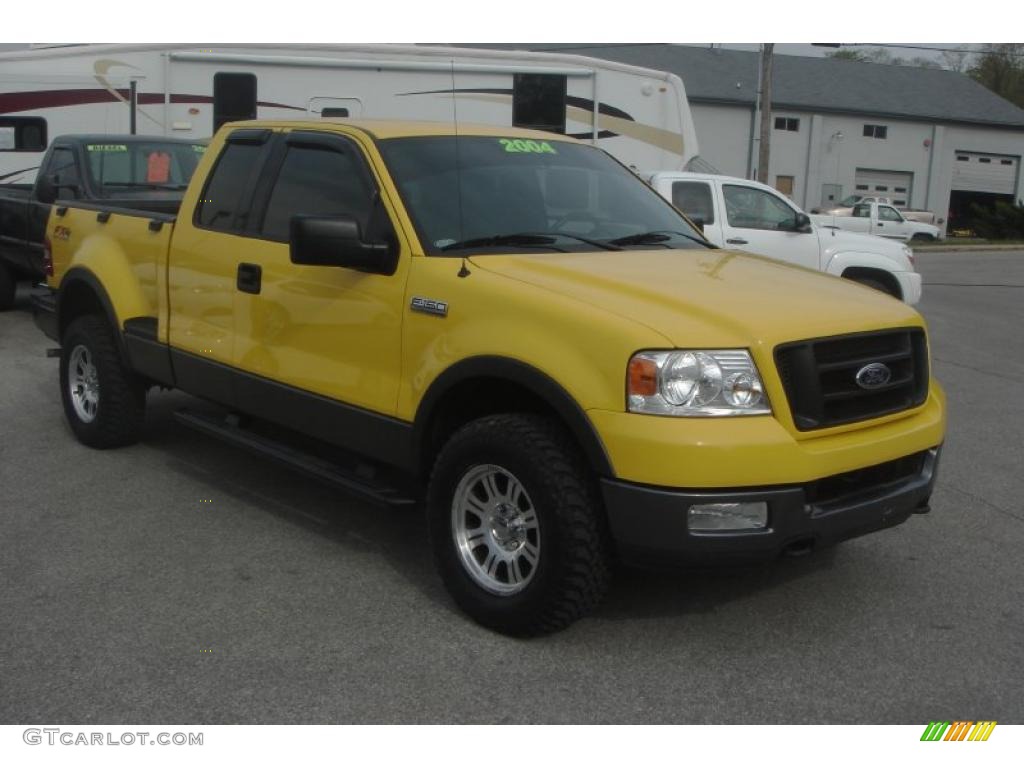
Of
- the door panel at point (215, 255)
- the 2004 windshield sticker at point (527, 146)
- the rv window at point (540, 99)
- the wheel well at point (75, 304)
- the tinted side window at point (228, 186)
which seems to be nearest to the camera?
the 2004 windshield sticker at point (527, 146)

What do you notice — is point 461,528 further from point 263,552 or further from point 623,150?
point 623,150

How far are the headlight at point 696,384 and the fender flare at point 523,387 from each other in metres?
0.20

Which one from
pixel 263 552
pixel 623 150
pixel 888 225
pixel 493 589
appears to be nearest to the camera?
pixel 493 589

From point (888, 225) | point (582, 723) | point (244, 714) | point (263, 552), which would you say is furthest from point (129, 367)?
point (888, 225)

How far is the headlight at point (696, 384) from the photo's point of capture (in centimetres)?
394

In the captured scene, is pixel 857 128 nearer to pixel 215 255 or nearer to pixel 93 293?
pixel 93 293

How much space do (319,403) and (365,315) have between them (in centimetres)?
52

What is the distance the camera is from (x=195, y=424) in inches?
241

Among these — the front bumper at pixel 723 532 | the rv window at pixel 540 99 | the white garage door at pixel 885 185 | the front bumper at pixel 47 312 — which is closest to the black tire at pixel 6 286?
the front bumper at pixel 47 312

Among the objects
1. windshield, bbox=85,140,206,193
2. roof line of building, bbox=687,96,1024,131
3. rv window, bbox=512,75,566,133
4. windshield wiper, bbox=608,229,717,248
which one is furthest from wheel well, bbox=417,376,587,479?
roof line of building, bbox=687,96,1024,131

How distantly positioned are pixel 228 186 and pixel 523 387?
2.46m

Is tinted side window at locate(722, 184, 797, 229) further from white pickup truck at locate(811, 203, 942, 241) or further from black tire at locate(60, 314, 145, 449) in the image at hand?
white pickup truck at locate(811, 203, 942, 241)

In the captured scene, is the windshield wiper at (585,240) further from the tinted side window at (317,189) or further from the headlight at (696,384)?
the headlight at (696,384)

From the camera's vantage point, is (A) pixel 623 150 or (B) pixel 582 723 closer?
(B) pixel 582 723
